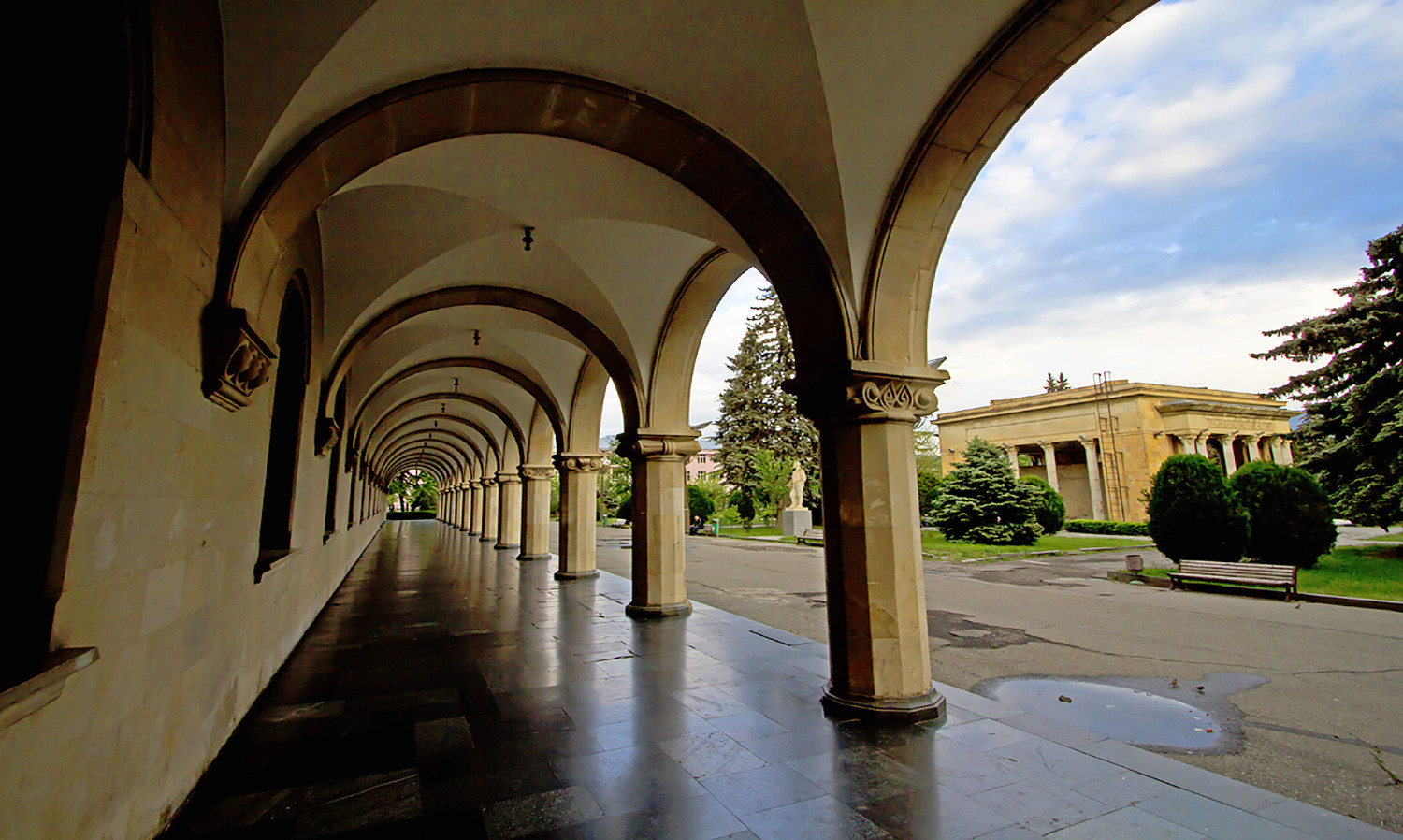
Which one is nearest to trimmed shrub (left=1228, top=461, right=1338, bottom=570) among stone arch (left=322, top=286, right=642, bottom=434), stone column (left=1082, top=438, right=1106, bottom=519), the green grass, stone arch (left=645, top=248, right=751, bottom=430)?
the green grass

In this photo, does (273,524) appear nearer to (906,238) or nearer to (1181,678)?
(906,238)

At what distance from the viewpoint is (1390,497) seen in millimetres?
12359

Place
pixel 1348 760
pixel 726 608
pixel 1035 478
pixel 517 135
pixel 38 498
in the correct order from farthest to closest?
pixel 1035 478, pixel 726 608, pixel 517 135, pixel 1348 760, pixel 38 498

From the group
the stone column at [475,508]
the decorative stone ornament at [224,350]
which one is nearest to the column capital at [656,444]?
the decorative stone ornament at [224,350]

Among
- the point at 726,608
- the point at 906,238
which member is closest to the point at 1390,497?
the point at 726,608

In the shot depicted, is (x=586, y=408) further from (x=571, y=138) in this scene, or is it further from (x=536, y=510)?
(x=571, y=138)

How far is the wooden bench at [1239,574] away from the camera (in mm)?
9646

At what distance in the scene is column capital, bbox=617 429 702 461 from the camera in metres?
7.84

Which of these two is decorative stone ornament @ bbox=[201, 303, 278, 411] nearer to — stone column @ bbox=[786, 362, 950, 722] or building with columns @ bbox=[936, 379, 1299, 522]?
stone column @ bbox=[786, 362, 950, 722]

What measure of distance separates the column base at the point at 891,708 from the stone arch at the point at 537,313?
4.68 meters

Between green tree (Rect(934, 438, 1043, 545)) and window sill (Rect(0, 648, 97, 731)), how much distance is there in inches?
872

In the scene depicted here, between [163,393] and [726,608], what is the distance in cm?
731

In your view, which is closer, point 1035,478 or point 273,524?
point 273,524

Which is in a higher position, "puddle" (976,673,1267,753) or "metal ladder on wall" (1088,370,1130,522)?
"metal ladder on wall" (1088,370,1130,522)
